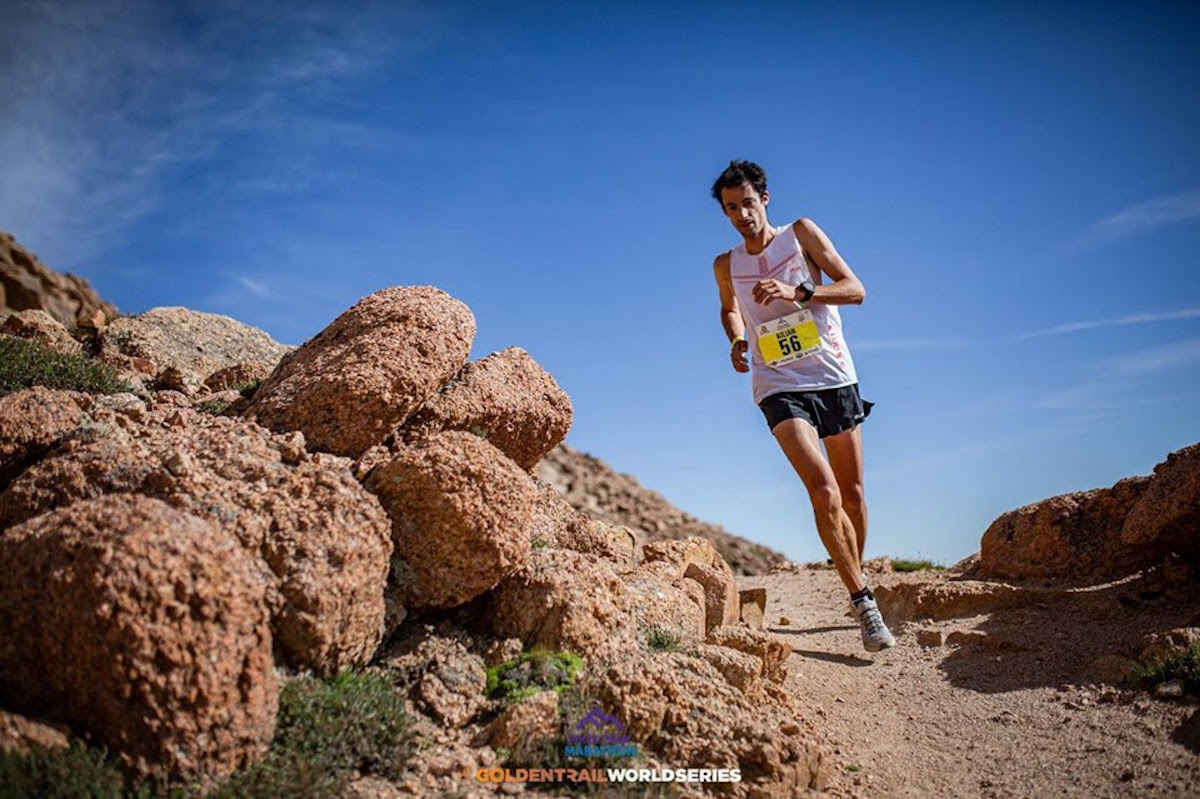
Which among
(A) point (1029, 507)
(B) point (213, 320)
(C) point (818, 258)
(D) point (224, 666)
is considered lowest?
(D) point (224, 666)

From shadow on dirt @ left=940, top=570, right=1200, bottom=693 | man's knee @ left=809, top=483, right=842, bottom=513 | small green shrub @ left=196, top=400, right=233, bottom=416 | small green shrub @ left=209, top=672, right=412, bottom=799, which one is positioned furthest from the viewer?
shadow on dirt @ left=940, top=570, right=1200, bottom=693

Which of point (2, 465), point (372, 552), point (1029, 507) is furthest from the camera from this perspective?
point (1029, 507)

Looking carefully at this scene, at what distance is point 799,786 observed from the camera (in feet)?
15.8

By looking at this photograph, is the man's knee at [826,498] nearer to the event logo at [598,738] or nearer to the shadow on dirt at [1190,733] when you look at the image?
the shadow on dirt at [1190,733]

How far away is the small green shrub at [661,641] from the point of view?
566 centimetres

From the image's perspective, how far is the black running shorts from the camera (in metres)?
7.14

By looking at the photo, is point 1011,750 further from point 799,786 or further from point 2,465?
point 2,465

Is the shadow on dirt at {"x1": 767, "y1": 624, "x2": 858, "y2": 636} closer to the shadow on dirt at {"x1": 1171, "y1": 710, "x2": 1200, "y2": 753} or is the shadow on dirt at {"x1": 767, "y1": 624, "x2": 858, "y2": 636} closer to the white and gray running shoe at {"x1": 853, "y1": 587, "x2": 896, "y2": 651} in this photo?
the white and gray running shoe at {"x1": 853, "y1": 587, "x2": 896, "y2": 651}

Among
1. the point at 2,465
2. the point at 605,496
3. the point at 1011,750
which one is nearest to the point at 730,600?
the point at 1011,750

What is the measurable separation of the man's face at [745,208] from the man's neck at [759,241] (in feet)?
0.12

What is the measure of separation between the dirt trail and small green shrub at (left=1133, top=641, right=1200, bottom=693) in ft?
0.46

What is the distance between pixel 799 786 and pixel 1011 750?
197cm

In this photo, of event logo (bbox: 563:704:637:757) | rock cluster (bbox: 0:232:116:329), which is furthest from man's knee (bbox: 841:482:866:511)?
rock cluster (bbox: 0:232:116:329)

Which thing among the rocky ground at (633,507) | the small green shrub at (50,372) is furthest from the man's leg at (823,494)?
the rocky ground at (633,507)
